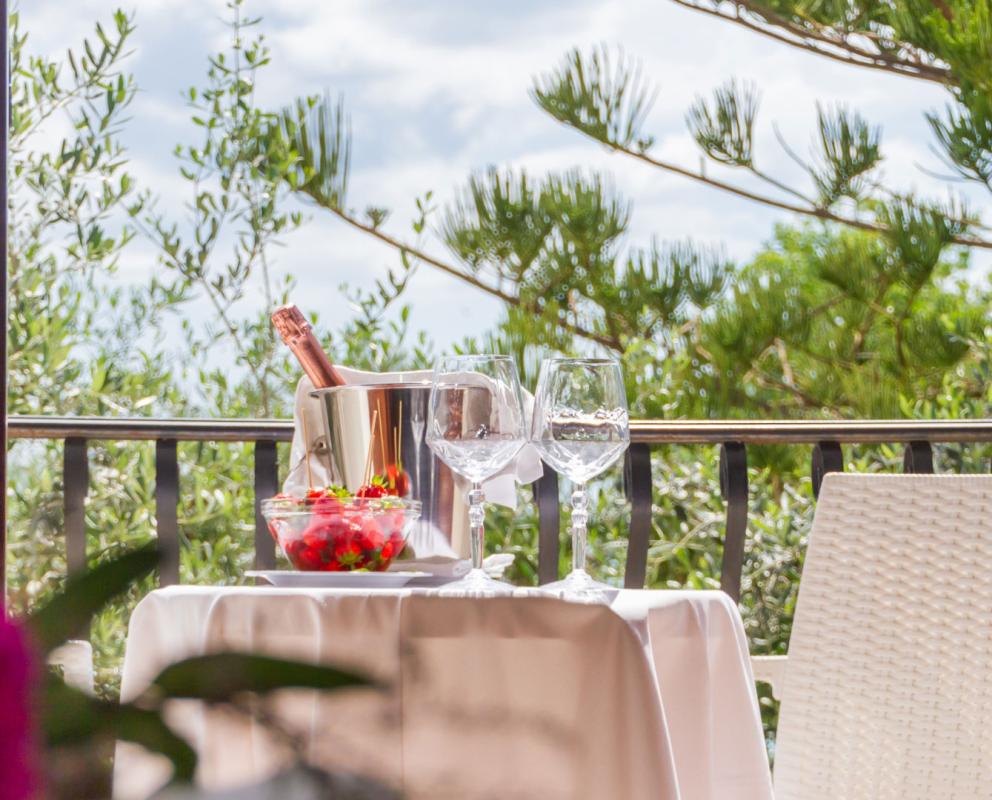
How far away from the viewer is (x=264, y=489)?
2.09 m

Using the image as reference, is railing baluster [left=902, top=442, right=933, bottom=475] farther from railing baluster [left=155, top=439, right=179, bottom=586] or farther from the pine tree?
the pine tree

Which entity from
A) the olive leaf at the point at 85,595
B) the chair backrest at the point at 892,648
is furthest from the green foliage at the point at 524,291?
the olive leaf at the point at 85,595

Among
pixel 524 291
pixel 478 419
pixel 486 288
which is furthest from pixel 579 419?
pixel 486 288

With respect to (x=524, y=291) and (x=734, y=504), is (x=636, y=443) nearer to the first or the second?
(x=734, y=504)

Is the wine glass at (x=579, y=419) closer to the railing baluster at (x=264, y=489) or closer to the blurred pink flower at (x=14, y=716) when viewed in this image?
the railing baluster at (x=264, y=489)

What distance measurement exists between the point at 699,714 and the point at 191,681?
1050 millimetres

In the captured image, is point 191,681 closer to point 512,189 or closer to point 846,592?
point 846,592

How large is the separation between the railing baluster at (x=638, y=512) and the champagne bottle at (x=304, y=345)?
0.70 m

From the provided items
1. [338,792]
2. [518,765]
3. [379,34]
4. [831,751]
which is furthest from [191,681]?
[379,34]

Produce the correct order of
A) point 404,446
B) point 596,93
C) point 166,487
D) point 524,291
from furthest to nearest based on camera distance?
point 524,291 → point 596,93 → point 166,487 → point 404,446

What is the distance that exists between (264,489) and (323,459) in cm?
67

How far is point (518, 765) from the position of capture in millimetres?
513

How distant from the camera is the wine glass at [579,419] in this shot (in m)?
1.22

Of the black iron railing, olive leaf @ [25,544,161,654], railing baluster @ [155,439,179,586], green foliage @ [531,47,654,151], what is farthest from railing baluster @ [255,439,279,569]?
green foliage @ [531,47,654,151]
